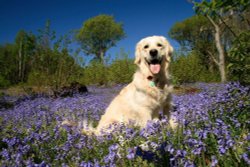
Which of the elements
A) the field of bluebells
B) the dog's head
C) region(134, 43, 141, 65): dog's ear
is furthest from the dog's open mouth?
the field of bluebells

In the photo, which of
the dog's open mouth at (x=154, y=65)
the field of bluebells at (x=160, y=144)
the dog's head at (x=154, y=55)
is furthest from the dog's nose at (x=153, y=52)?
the field of bluebells at (x=160, y=144)

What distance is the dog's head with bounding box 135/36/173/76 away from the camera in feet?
17.4

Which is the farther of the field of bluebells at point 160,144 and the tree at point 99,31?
the tree at point 99,31

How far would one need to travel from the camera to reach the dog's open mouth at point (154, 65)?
5.29 meters

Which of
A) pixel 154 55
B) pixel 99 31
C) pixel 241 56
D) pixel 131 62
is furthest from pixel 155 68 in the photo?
pixel 99 31

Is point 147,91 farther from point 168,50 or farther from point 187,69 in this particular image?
point 187,69

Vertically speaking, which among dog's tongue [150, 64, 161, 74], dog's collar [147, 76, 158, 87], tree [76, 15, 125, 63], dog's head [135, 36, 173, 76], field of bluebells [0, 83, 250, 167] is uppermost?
tree [76, 15, 125, 63]

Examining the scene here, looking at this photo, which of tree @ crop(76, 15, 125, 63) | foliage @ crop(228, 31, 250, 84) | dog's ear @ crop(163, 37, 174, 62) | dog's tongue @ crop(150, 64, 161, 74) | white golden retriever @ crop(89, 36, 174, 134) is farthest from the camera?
tree @ crop(76, 15, 125, 63)

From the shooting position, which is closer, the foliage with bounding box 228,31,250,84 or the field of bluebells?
the field of bluebells

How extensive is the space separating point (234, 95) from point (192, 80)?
1248cm

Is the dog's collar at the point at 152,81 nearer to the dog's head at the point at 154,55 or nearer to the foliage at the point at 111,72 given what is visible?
the dog's head at the point at 154,55

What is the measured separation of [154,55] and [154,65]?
0.55 feet

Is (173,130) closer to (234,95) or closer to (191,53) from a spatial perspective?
(234,95)

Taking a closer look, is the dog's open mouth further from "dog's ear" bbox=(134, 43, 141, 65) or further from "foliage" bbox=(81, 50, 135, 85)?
"foliage" bbox=(81, 50, 135, 85)
